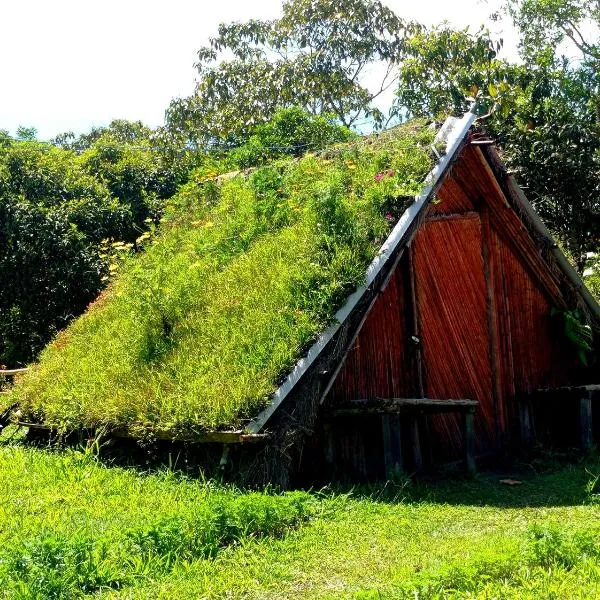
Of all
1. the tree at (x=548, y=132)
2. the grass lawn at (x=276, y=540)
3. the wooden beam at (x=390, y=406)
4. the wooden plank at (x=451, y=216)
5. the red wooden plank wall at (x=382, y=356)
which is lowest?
the grass lawn at (x=276, y=540)

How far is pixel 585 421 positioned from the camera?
397 inches

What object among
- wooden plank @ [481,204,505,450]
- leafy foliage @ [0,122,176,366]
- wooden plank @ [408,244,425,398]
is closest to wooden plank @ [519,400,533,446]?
wooden plank @ [481,204,505,450]

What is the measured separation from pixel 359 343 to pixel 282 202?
2276 mm

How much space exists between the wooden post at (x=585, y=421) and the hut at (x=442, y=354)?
0.02 meters

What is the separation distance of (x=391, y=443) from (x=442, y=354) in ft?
6.26

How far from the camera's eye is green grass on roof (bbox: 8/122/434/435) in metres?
7.73

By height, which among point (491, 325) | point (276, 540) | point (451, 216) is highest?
point (451, 216)

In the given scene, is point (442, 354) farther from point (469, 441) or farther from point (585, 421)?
point (585, 421)

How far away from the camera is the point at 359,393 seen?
9039 mm

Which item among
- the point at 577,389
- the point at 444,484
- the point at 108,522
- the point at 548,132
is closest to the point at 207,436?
the point at 108,522

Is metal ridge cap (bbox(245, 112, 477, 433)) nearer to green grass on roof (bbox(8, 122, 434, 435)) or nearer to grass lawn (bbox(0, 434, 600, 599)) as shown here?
green grass on roof (bbox(8, 122, 434, 435))

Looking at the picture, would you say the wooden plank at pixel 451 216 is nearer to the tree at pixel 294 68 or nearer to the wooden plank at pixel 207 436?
the wooden plank at pixel 207 436

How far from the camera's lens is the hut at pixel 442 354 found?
7.85 meters

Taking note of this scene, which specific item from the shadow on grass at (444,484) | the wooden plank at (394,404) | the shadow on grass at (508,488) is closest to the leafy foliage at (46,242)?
the shadow on grass at (444,484)
